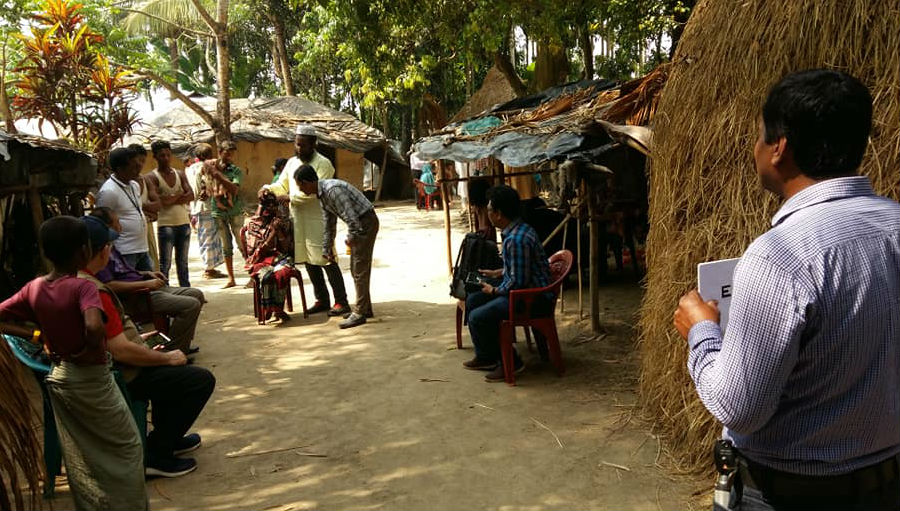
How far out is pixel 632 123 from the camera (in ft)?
20.7

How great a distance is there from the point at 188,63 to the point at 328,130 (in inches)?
540

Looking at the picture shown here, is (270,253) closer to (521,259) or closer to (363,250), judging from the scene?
(363,250)

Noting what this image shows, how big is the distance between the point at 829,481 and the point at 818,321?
0.37 m

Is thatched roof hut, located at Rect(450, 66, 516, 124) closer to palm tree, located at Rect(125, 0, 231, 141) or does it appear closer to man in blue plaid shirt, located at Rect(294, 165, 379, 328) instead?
palm tree, located at Rect(125, 0, 231, 141)

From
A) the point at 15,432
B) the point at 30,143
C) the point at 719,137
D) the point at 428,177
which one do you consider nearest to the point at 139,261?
the point at 30,143

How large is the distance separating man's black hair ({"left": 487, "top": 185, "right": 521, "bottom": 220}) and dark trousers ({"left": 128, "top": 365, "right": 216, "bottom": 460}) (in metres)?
2.39

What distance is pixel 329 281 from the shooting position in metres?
7.21

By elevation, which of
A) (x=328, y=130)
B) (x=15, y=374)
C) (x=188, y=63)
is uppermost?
(x=188, y=63)

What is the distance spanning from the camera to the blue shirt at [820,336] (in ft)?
4.26

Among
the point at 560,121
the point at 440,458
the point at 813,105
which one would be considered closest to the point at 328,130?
the point at 560,121

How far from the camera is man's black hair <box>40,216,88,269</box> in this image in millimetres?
2900

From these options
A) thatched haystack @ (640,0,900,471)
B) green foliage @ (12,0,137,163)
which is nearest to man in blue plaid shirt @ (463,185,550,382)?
thatched haystack @ (640,0,900,471)

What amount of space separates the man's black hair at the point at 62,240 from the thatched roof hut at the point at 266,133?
1570 cm

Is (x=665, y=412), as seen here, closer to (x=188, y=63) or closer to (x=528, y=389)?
(x=528, y=389)
